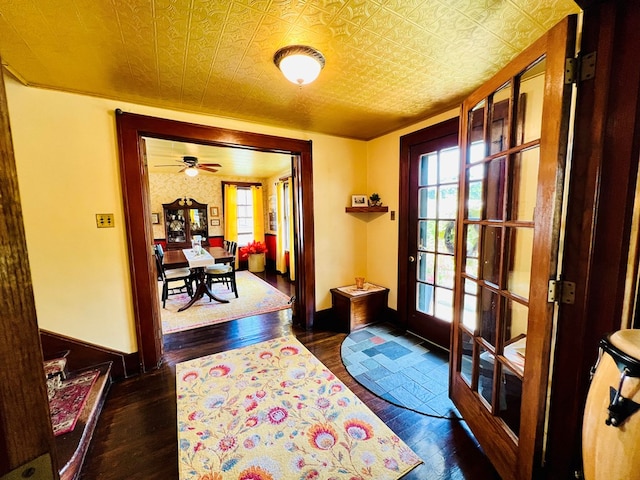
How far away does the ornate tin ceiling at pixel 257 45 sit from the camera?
1287 mm

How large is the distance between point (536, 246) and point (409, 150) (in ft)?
6.61

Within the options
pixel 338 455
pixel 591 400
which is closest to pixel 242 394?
pixel 338 455

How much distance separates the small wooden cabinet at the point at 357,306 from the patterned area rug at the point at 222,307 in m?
0.98

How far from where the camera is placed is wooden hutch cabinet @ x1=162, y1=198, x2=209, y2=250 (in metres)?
6.04

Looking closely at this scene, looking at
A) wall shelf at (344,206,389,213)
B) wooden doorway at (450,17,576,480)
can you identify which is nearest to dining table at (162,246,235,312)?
wall shelf at (344,206,389,213)

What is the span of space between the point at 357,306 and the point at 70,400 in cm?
249

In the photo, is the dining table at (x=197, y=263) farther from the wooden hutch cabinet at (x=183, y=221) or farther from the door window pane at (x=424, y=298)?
the door window pane at (x=424, y=298)

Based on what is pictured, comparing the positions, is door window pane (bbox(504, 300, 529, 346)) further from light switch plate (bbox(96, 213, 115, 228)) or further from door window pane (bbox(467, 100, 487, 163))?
light switch plate (bbox(96, 213, 115, 228))

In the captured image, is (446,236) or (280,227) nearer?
(446,236)

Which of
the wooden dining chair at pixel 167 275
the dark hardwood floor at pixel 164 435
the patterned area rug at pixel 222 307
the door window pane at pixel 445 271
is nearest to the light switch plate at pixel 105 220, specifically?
the dark hardwood floor at pixel 164 435

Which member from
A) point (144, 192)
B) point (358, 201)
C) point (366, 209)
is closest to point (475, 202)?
point (366, 209)

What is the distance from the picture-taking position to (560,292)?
42.8 inches

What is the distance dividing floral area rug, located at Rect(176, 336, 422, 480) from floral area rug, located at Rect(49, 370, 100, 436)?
0.58 m

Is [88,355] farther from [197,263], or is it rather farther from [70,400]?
[197,263]
